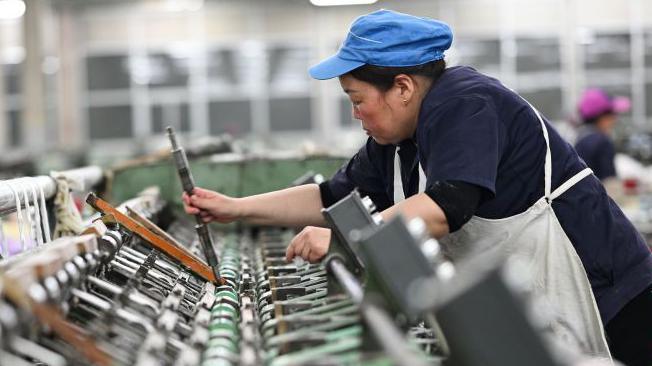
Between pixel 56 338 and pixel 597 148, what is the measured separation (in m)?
4.84

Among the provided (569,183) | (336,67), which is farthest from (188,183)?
(569,183)

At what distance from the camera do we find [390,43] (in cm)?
202

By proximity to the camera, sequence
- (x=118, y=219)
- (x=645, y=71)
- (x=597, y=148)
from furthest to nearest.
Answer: (x=645, y=71)
(x=597, y=148)
(x=118, y=219)

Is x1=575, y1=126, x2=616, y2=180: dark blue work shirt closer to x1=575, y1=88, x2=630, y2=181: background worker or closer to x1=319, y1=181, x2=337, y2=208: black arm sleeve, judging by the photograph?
x1=575, y1=88, x2=630, y2=181: background worker

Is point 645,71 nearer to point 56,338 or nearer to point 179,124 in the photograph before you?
point 179,124

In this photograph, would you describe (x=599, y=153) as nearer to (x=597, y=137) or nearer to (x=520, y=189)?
(x=597, y=137)

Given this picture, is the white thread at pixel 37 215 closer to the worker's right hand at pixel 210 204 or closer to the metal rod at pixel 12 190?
the metal rod at pixel 12 190

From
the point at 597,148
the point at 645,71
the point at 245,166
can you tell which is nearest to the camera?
the point at 245,166

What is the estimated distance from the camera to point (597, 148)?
581 cm

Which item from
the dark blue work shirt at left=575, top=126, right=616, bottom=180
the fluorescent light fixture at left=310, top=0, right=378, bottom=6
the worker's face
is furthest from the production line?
the fluorescent light fixture at left=310, top=0, right=378, bottom=6

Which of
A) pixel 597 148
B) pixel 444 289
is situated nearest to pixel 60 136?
pixel 597 148

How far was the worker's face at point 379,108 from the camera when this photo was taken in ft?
6.84

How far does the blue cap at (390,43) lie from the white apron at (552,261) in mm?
294

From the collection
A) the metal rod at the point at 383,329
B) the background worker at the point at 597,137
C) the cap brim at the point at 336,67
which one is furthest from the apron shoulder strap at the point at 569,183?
the background worker at the point at 597,137
